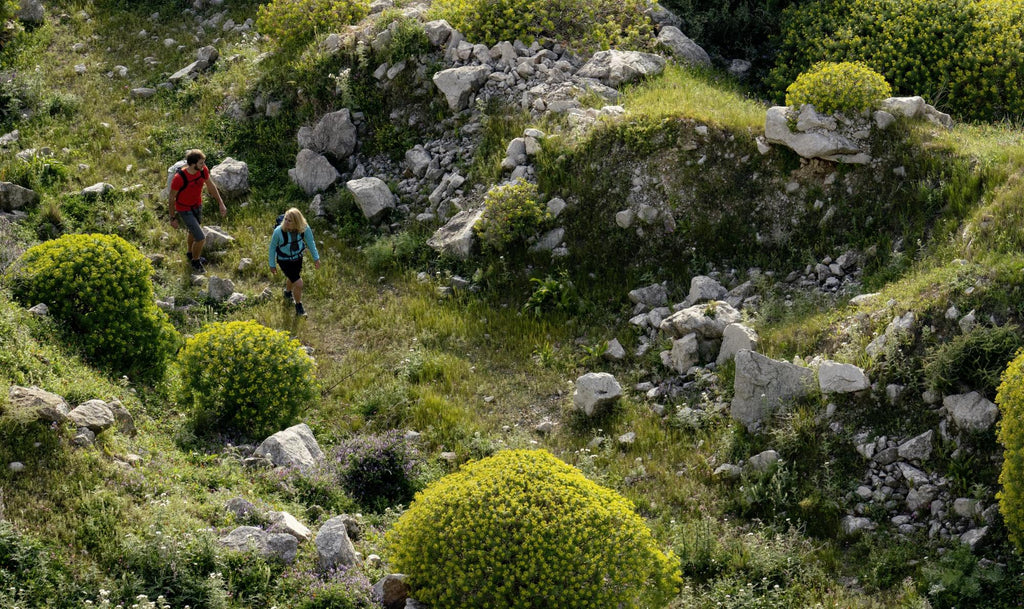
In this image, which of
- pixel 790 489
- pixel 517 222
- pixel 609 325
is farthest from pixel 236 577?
pixel 517 222

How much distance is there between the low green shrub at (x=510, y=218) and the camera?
13062 mm

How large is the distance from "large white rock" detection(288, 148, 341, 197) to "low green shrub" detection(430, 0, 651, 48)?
333cm

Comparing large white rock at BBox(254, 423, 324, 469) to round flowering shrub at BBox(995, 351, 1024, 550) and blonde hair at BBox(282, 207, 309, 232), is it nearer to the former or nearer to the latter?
blonde hair at BBox(282, 207, 309, 232)

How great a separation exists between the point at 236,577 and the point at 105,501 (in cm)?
135

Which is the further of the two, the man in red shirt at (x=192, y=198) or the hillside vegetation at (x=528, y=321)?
the man in red shirt at (x=192, y=198)

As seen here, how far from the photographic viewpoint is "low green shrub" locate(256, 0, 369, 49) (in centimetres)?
1739

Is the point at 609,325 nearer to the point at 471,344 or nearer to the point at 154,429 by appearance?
the point at 471,344

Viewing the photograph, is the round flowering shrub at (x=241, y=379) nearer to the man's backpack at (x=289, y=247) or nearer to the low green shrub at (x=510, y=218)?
the man's backpack at (x=289, y=247)

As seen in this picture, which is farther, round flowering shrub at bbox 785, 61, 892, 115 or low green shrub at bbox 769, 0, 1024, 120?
low green shrub at bbox 769, 0, 1024, 120

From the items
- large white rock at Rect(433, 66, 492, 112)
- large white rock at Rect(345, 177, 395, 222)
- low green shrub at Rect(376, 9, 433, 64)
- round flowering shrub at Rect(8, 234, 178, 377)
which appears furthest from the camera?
low green shrub at Rect(376, 9, 433, 64)

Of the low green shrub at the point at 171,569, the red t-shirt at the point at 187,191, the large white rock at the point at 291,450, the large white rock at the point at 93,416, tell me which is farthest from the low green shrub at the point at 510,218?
the low green shrub at the point at 171,569

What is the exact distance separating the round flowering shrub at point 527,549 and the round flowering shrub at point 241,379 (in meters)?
2.90

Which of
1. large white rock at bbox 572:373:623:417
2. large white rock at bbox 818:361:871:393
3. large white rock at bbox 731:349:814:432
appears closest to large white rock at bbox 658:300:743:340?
large white rock at bbox 731:349:814:432

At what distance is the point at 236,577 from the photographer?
7.25 metres
